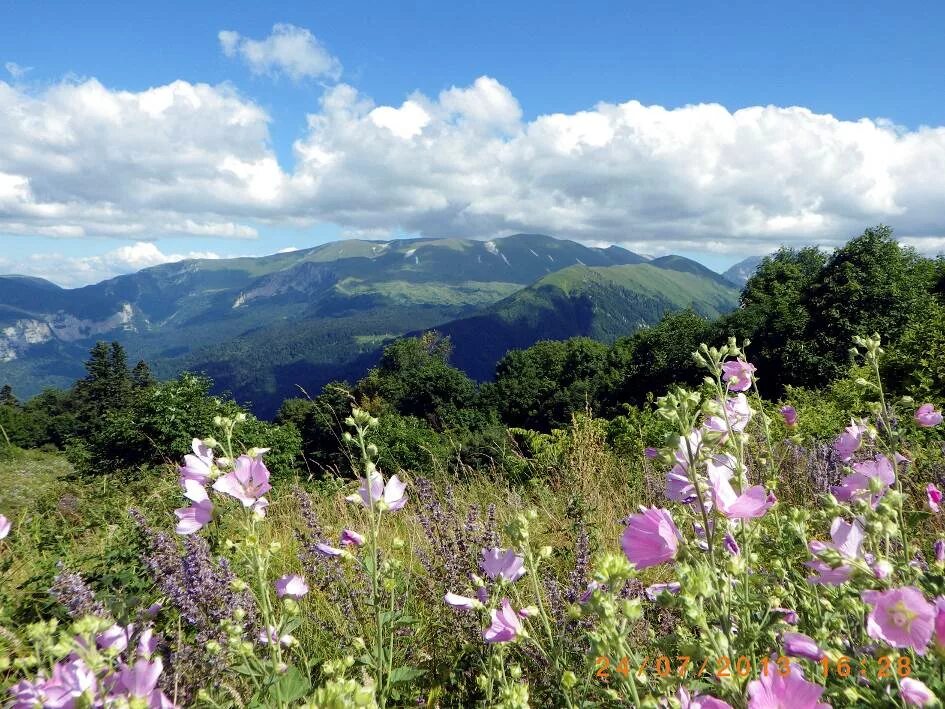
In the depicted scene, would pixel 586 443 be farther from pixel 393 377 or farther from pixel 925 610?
pixel 393 377

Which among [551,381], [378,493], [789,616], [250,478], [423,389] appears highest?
[250,478]

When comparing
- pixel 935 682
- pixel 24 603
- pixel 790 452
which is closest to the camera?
pixel 935 682

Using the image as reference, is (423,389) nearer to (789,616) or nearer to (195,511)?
(195,511)

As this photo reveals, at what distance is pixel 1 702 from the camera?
2.29 m

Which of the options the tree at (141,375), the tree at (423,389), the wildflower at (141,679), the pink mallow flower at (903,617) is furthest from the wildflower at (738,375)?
the tree at (141,375)

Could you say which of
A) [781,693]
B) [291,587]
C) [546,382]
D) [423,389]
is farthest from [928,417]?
[423,389]

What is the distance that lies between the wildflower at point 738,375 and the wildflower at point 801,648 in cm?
110

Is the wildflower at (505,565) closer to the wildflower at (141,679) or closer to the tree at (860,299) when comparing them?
the wildflower at (141,679)

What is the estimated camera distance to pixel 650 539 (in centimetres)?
126

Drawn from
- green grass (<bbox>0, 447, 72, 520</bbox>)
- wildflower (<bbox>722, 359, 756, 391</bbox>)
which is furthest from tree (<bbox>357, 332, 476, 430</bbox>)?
wildflower (<bbox>722, 359, 756, 391</bbox>)

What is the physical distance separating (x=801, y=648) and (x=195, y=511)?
1559 mm

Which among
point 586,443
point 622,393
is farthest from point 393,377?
point 586,443

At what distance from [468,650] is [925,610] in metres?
1.48

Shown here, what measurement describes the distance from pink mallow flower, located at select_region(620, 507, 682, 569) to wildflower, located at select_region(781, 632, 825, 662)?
299mm
